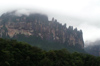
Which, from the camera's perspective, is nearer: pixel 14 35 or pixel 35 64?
pixel 35 64

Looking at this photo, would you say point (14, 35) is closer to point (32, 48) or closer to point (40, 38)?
point (40, 38)

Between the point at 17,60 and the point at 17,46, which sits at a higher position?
the point at 17,46

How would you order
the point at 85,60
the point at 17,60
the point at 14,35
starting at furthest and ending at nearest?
the point at 14,35, the point at 85,60, the point at 17,60

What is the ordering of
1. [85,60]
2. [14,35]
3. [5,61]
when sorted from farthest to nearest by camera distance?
[14,35] < [85,60] < [5,61]

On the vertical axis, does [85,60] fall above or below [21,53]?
below

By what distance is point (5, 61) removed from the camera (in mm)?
51125

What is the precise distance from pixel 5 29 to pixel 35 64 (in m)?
141

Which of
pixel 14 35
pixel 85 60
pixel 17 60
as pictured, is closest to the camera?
pixel 17 60

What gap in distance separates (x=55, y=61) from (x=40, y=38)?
13450 centimetres

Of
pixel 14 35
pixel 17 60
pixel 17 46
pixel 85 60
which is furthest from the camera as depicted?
pixel 14 35

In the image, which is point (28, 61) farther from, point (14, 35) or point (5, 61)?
point (14, 35)

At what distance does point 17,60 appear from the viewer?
55594 mm

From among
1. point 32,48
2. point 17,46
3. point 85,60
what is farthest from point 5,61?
point 85,60

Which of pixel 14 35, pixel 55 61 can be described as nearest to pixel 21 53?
pixel 55 61
